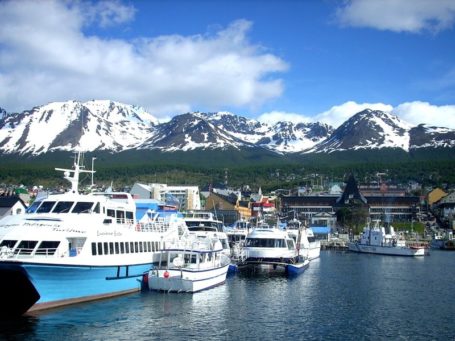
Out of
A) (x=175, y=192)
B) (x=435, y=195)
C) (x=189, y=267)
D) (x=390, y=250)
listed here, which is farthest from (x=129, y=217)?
(x=435, y=195)

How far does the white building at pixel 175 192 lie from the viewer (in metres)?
128

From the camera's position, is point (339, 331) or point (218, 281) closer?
point (339, 331)

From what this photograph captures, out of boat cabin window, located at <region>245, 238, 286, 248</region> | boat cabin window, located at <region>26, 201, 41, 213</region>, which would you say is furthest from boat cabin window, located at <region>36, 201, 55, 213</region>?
boat cabin window, located at <region>245, 238, 286, 248</region>

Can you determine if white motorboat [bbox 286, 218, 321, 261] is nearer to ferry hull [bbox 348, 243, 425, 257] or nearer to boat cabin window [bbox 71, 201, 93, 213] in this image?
ferry hull [bbox 348, 243, 425, 257]

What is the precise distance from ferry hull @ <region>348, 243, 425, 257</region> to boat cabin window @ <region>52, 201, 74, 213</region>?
7066 cm

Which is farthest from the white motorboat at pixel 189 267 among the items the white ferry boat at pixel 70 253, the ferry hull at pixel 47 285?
the ferry hull at pixel 47 285

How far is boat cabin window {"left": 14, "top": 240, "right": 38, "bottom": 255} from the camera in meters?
31.1

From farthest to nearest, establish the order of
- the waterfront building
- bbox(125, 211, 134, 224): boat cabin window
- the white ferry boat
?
1. the waterfront building
2. bbox(125, 211, 134, 224): boat cabin window
3. the white ferry boat

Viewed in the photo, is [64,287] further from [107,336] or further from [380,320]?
[380,320]

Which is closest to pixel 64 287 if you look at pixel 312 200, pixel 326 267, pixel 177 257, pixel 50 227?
pixel 50 227

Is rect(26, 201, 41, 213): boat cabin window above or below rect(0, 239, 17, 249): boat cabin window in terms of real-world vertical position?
above

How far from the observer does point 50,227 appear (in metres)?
32.8

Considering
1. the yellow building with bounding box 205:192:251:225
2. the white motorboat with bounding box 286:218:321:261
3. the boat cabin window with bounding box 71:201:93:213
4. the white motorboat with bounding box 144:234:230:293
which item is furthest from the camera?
the yellow building with bounding box 205:192:251:225

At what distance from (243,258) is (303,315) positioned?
22.0m
